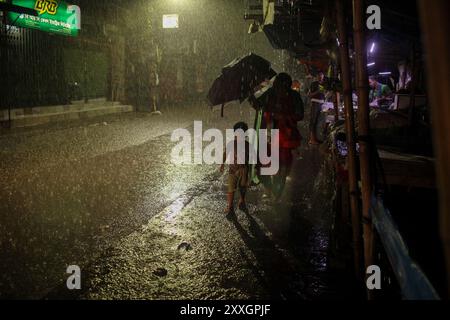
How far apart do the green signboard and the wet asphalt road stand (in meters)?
7.83

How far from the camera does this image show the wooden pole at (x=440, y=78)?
3.46 ft

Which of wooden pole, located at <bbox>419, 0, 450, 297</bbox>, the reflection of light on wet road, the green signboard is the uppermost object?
the green signboard

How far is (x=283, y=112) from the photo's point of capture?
22.5 feet

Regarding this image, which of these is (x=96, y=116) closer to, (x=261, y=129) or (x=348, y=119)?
(x=261, y=129)

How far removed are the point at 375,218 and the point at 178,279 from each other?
237 cm

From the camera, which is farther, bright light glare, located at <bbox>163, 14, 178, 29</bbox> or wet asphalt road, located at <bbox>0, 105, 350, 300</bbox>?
bright light glare, located at <bbox>163, 14, 178, 29</bbox>

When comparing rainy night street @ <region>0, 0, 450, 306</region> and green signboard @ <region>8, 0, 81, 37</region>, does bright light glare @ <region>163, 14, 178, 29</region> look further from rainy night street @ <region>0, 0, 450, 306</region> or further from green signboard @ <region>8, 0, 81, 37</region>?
rainy night street @ <region>0, 0, 450, 306</region>

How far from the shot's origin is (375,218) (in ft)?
10.3

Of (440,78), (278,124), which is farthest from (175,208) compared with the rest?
(440,78)

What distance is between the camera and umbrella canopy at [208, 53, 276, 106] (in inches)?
269

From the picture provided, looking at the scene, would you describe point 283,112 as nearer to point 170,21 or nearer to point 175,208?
point 175,208

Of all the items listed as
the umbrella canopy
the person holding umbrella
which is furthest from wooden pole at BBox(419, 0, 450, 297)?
the umbrella canopy
